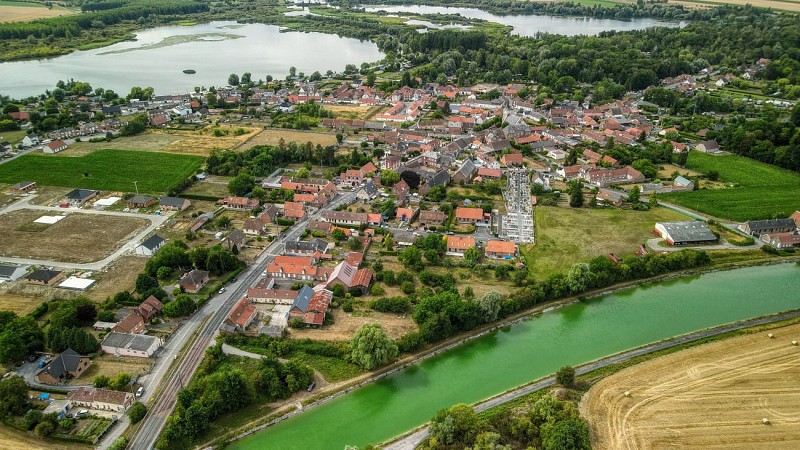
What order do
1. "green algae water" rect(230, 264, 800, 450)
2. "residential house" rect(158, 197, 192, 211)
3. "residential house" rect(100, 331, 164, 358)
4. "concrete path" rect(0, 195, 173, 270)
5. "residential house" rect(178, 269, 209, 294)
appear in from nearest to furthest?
"green algae water" rect(230, 264, 800, 450) < "residential house" rect(100, 331, 164, 358) < "residential house" rect(178, 269, 209, 294) < "concrete path" rect(0, 195, 173, 270) < "residential house" rect(158, 197, 192, 211)

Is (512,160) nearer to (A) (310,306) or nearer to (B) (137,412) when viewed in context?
(A) (310,306)

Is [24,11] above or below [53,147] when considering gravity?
above

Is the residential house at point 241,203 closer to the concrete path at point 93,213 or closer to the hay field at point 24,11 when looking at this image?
the concrete path at point 93,213

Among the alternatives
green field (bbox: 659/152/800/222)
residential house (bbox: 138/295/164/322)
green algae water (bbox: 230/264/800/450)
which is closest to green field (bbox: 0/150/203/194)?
residential house (bbox: 138/295/164/322)

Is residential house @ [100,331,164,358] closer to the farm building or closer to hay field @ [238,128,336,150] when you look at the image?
hay field @ [238,128,336,150]

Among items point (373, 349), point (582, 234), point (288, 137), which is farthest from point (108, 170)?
point (582, 234)

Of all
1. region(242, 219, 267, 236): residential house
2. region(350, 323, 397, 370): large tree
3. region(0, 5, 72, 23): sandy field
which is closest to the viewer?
region(350, 323, 397, 370): large tree

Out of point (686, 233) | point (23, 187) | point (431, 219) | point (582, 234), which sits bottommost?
point (582, 234)

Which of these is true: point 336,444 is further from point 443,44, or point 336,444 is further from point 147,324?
point 443,44
